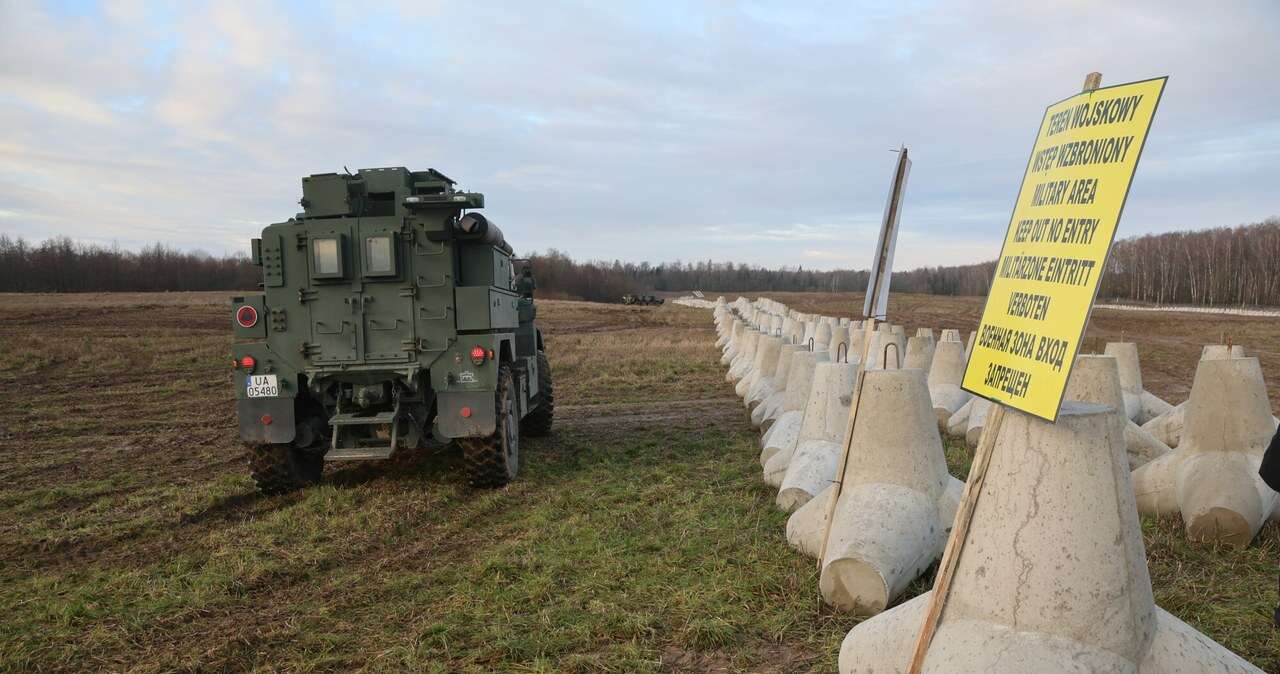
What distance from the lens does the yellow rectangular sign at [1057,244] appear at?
2.84m

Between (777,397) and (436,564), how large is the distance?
Result: 5.23 m

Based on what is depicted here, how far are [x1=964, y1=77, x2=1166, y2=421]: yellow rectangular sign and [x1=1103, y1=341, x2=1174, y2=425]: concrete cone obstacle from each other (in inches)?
286

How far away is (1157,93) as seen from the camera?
273 centimetres

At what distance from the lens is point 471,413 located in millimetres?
7629

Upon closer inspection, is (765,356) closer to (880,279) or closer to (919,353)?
(919,353)

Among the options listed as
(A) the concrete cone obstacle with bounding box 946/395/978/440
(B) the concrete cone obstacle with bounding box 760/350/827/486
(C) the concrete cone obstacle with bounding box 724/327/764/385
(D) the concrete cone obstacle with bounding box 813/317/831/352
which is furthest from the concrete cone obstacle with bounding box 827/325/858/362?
(B) the concrete cone obstacle with bounding box 760/350/827/486

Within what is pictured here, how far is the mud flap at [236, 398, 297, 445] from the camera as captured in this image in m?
7.61

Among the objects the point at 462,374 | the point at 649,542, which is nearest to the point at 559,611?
the point at 649,542

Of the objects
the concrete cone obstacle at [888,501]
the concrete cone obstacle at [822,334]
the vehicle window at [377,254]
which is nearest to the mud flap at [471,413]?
the vehicle window at [377,254]

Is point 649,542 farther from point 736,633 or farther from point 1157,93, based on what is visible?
point 1157,93

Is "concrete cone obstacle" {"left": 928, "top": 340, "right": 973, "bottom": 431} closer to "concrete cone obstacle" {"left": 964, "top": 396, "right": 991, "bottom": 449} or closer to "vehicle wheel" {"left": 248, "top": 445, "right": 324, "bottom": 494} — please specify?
"concrete cone obstacle" {"left": 964, "top": 396, "right": 991, "bottom": 449}

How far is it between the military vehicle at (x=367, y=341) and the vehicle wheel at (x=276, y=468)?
1 cm

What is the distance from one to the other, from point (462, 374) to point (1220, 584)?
584cm

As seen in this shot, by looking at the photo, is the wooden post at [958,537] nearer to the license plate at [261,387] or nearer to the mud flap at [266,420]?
the mud flap at [266,420]
